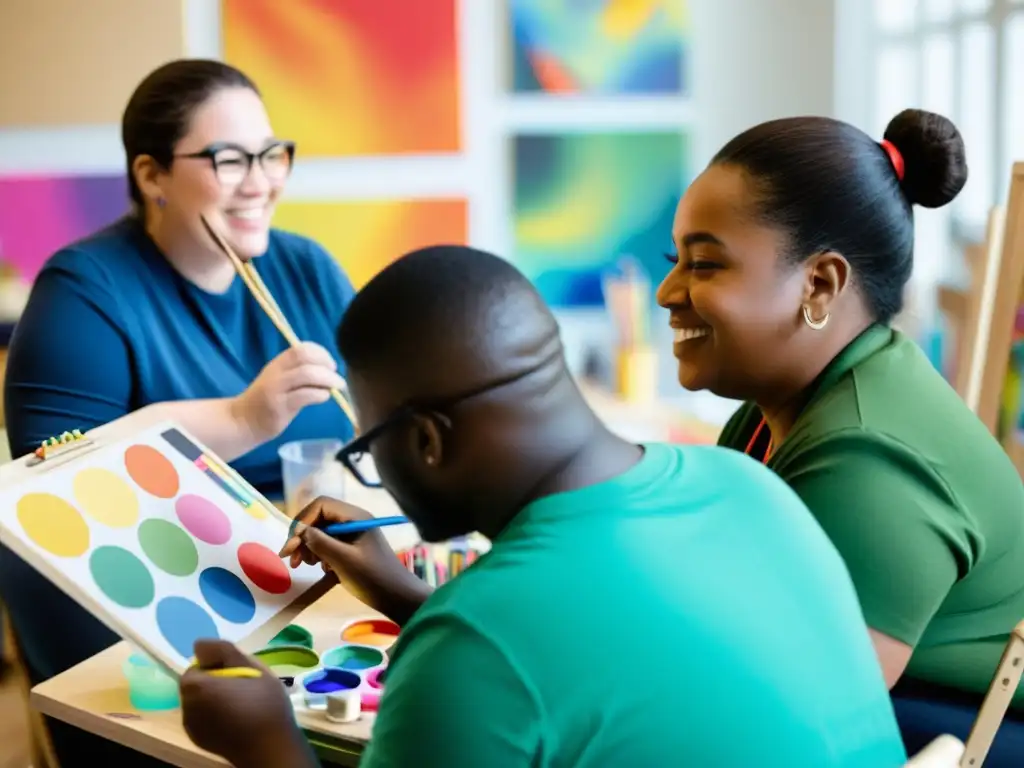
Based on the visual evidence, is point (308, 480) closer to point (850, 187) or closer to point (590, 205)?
point (850, 187)

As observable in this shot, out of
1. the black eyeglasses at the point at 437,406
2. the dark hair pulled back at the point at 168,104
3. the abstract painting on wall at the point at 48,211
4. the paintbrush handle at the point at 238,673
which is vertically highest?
the dark hair pulled back at the point at 168,104

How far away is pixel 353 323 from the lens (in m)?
0.91

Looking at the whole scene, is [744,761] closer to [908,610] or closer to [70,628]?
[908,610]

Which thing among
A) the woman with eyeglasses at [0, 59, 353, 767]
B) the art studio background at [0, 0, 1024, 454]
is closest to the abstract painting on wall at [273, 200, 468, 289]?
the art studio background at [0, 0, 1024, 454]

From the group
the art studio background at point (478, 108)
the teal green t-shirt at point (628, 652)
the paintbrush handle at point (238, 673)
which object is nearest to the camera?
the teal green t-shirt at point (628, 652)

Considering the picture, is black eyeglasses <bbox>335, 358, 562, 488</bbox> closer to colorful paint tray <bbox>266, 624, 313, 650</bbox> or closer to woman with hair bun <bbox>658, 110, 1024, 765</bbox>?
woman with hair bun <bbox>658, 110, 1024, 765</bbox>

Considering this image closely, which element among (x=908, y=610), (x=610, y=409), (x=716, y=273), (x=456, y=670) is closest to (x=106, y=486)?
(x=456, y=670)

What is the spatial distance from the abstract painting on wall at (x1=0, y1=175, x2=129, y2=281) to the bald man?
8.39 ft

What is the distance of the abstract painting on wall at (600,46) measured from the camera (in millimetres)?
3266

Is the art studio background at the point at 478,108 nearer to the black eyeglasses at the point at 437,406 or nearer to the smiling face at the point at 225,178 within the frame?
the smiling face at the point at 225,178

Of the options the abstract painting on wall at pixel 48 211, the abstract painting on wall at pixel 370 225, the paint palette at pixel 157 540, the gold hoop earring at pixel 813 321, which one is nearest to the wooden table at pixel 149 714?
the paint palette at pixel 157 540

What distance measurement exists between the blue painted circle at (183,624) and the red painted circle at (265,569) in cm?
10

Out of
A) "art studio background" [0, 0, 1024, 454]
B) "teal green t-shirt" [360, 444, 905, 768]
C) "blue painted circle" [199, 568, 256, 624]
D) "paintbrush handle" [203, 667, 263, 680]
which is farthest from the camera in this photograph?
"art studio background" [0, 0, 1024, 454]

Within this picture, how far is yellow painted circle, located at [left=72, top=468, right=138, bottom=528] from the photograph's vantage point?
117cm
